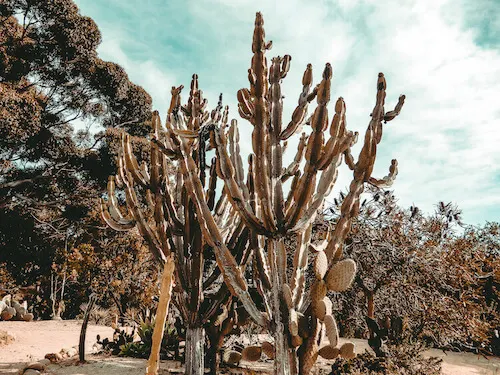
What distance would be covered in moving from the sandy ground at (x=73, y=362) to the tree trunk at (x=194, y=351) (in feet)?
4.30

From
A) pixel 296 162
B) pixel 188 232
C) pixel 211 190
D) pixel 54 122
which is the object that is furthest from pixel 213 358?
pixel 54 122

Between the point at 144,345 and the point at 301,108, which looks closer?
the point at 301,108

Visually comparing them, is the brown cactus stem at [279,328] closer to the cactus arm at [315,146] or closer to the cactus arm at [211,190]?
the cactus arm at [315,146]

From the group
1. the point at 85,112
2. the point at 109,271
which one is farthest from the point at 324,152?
the point at 85,112

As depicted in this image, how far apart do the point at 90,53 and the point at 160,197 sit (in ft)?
31.8

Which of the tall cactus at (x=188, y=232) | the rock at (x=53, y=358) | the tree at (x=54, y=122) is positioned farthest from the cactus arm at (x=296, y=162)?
the tree at (x=54, y=122)

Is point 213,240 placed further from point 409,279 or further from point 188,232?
point 409,279

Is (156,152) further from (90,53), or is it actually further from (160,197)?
(90,53)

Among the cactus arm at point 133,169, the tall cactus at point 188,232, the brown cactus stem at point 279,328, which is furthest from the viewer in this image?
the cactus arm at point 133,169

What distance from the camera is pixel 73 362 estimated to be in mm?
6344

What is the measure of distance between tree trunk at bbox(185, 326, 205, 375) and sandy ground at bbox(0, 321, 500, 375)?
51.6 inches

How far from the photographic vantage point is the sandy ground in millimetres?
5828

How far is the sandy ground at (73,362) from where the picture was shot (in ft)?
19.1

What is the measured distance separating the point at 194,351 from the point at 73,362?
3260mm
